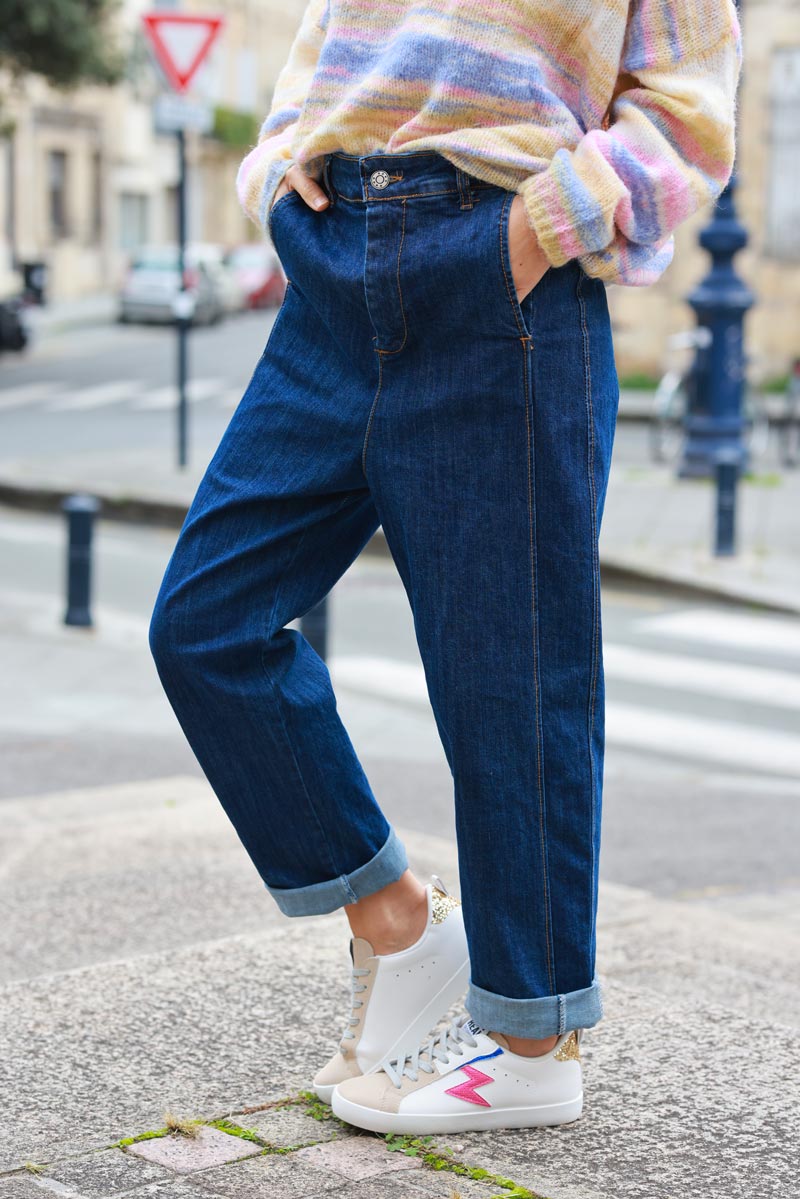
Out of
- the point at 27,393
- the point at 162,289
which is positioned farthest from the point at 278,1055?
the point at 162,289

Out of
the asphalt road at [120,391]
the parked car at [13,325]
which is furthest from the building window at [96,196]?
the parked car at [13,325]

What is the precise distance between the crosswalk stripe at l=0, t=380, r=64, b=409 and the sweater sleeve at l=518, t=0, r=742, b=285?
18.7 m

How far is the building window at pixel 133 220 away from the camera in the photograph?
47.8 m

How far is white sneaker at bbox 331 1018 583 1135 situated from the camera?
7.53 ft

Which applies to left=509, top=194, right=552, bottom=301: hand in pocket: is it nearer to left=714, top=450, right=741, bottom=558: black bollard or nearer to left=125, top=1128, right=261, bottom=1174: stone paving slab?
left=125, top=1128, right=261, bottom=1174: stone paving slab

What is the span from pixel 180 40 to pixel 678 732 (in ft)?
26.5

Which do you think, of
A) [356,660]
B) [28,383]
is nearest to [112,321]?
[28,383]

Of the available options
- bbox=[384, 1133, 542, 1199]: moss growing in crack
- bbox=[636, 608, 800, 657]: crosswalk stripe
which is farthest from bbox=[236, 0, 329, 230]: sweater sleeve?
bbox=[636, 608, 800, 657]: crosswalk stripe

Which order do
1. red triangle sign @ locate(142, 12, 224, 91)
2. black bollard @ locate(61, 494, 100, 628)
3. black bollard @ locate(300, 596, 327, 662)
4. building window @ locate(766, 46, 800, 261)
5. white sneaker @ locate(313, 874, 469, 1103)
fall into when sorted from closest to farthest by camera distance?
white sneaker @ locate(313, 874, 469, 1103)
black bollard @ locate(300, 596, 327, 662)
black bollard @ locate(61, 494, 100, 628)
red triangle sign @ locate(142, 12, 224, 91)
building window @ locate(766, 46, 800, 261)

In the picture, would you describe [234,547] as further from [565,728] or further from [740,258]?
[740,258]

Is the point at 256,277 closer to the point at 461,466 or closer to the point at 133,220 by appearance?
the point at 133,220

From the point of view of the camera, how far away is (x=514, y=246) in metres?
2.15

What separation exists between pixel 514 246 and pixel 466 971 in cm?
97

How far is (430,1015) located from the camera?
8.01 ft
